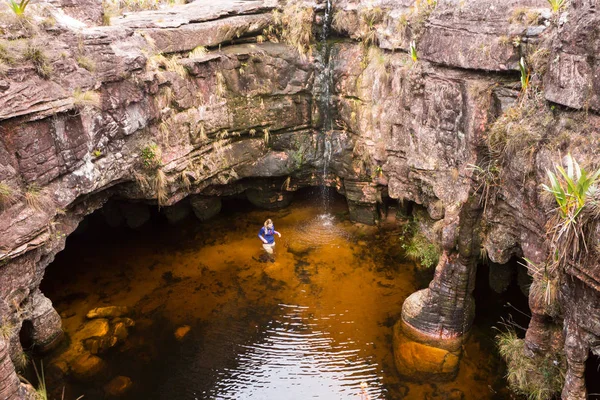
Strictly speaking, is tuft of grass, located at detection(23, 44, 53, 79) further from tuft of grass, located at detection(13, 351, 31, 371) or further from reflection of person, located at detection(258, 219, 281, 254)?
reflection of person, located at detection(258, 219, 281, 254)

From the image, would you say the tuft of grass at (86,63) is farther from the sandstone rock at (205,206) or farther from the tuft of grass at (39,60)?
the sandstone rock at (205,206)

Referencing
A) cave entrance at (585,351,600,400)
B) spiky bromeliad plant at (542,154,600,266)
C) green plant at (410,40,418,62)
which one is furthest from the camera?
green plant at (410,40,418,62)

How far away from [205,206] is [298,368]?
6395 millimetres

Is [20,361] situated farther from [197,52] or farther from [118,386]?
[197,52]

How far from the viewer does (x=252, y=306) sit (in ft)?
36.5

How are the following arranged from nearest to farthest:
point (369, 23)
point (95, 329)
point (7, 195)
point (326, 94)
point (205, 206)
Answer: point (7, 195) → point (95, 329) → point (369, 23) → point (326, 94) → point (205, 206)

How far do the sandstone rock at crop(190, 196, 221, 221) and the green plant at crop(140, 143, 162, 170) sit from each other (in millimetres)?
2776

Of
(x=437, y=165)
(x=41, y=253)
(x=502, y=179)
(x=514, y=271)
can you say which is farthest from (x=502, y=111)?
(x=41, y=253)

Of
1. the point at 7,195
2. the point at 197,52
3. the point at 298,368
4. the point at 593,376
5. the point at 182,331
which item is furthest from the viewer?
the point at 197,52

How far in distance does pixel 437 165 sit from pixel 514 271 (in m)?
2.92

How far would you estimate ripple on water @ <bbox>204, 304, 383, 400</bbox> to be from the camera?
891 centimetres

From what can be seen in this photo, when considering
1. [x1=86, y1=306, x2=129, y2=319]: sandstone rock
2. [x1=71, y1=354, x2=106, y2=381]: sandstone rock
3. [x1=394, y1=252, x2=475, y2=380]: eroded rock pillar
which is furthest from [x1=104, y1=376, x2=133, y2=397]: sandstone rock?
[x1=394, y1=252, x2=475, y2=380]: eroded rock pillar

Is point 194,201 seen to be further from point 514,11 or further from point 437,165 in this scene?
point 514,11

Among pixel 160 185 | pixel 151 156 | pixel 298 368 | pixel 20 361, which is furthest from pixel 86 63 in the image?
pixel 298 368
